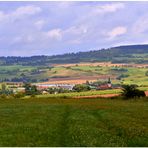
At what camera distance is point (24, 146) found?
985 inches

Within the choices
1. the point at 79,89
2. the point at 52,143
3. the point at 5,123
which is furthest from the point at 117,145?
the point at 79,89

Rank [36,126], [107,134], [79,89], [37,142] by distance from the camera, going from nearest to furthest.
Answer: [37,142] < [107,134] < [36,126] < [79,89]

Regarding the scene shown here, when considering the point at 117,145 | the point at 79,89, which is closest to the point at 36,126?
the point at 117,145

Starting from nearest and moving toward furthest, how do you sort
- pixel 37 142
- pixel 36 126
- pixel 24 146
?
pixel 24 146 → pixel 37 142 → pixel 36 126

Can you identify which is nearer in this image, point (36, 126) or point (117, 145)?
point (117, 145)

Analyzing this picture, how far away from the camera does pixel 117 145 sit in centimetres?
2552

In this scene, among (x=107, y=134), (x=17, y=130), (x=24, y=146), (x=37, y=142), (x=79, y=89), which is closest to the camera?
(x=24, y=146)

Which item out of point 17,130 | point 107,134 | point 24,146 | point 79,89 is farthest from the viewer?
point 79,89

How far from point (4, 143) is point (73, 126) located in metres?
10.1

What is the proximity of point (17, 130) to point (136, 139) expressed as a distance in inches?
385

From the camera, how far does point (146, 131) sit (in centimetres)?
3262

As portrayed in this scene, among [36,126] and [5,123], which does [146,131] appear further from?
[5,123]

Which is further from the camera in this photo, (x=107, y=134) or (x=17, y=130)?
(x=17, y=130)

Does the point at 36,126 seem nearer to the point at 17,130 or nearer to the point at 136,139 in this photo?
the point at 17,130
